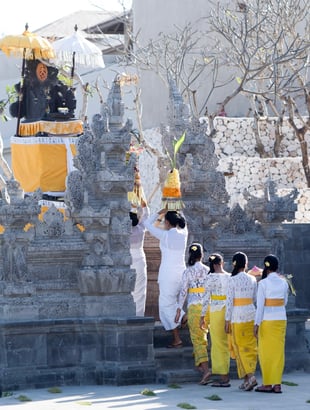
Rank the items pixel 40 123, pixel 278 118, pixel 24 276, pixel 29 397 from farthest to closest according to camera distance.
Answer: pixel 278 118 < pixel 40 123 < pixel 24 276 < pixel 29 397

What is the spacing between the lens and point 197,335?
14.6 m

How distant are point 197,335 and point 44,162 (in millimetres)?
3877

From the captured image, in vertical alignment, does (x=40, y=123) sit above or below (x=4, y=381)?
above

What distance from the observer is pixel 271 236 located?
16266 millimetres

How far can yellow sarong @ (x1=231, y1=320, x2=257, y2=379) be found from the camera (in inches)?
562

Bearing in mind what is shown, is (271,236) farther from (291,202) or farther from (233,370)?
(233,370)

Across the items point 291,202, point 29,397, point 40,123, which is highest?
point 40,123

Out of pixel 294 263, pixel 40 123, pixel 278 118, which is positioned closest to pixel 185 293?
pixel 40 123

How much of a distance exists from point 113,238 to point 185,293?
1.03 meters

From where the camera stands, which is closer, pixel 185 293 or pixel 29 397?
pixel 29 397

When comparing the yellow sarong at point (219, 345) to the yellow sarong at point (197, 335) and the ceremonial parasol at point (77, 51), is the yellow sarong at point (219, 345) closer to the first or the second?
the yellow sarong at point (197, 335)

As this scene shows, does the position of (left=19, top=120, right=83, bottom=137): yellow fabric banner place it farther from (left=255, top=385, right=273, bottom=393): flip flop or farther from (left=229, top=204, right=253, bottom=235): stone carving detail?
(left=255, top=385, right=273, bottom=393): flip flop

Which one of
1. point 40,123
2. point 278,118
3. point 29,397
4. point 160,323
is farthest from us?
point 278,118

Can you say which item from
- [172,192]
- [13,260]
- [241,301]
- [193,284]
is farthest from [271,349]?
[13,260]
